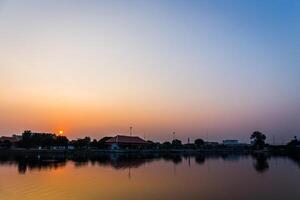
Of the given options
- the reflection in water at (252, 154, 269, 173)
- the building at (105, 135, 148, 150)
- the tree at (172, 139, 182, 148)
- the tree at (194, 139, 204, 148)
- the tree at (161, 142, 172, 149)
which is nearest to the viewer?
the reflection in water at (252, 154, 269, 173)

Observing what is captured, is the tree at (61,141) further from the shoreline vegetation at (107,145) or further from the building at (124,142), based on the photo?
the building at (124,142)

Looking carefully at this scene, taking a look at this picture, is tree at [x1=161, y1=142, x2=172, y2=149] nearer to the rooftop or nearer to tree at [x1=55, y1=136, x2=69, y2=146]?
the rooftop

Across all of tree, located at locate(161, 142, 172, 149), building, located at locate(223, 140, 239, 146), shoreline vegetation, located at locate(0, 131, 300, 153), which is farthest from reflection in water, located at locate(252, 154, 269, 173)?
building, located at locate(223, 140, 239, 146)

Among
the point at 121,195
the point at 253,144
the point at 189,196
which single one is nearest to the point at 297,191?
the point at 189,196

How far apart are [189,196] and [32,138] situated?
61908mm

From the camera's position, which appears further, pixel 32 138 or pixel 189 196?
pixel 32 138

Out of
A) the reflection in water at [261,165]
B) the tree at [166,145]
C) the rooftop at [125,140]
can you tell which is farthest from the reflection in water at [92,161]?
the tree at [166,145]

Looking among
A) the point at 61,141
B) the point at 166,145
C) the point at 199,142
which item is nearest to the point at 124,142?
the point at 61,141

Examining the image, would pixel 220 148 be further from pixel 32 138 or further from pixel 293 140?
Result: pixel 32 138

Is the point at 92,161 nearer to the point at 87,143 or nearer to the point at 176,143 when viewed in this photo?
the point at 87,143

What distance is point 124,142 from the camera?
7962cm

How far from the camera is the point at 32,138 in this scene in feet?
239

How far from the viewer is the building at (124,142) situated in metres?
77.6

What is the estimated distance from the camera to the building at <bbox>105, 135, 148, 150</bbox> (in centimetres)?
7760
